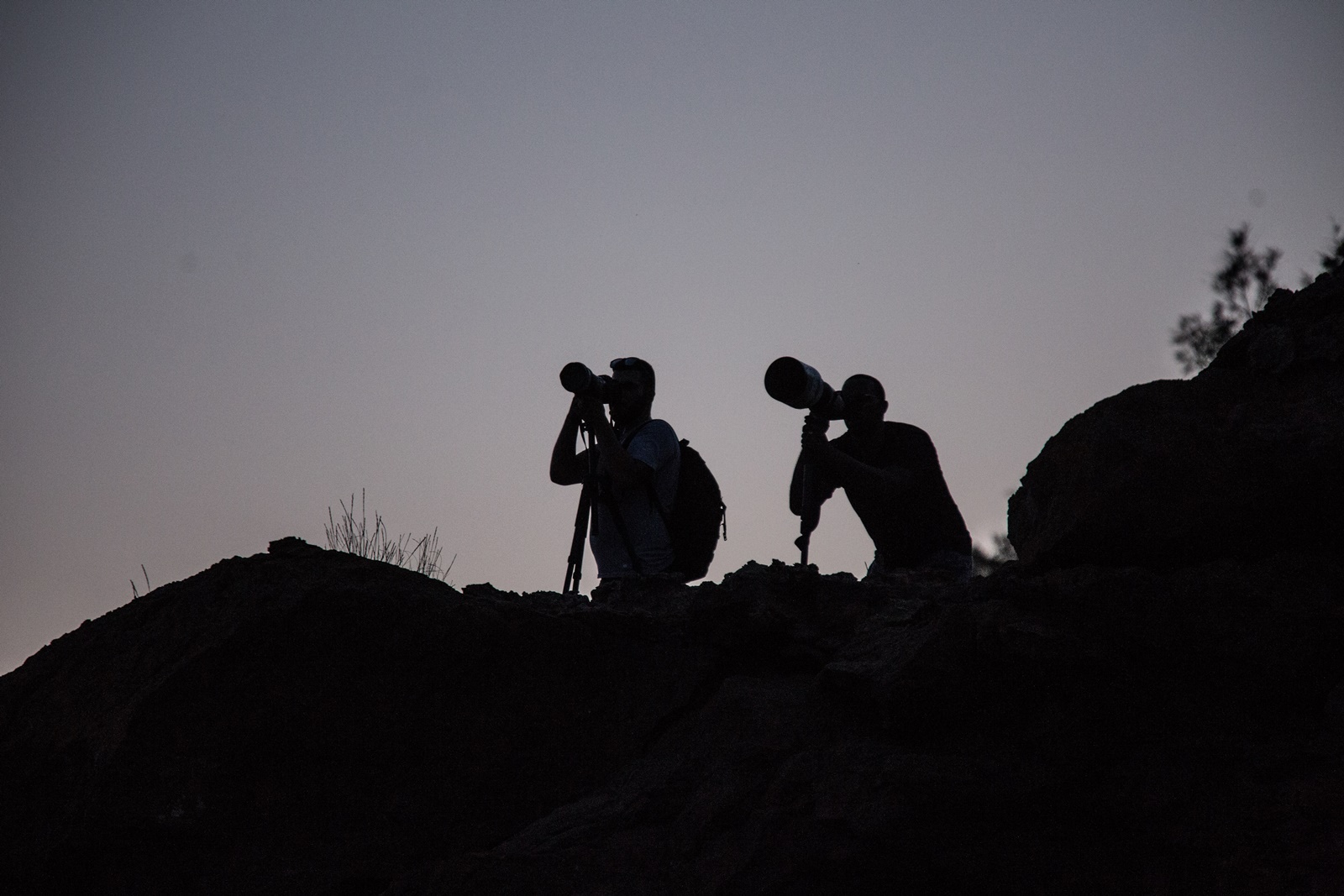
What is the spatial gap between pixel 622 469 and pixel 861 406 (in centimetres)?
116

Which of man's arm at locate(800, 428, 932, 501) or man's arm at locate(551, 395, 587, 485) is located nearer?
man's arm at locate(800, 428, 932, 501)

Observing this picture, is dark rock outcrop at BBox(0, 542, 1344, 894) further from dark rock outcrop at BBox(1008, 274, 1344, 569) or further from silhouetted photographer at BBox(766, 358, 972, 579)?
silhouetted photographer at BBox(766, 358, 972, 579)

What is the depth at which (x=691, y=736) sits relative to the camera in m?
3.08

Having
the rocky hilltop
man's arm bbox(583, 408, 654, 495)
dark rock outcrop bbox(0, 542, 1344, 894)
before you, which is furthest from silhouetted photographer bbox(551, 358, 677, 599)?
the rocky hilltop

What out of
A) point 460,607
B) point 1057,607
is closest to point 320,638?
point 460,607

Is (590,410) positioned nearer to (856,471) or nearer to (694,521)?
(694,521)

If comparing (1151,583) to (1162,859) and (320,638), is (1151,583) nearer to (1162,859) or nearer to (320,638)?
(1162,859)

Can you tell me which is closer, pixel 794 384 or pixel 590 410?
pixel 794 384

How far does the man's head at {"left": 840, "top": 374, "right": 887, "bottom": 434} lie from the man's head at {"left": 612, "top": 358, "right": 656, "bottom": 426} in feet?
2.93

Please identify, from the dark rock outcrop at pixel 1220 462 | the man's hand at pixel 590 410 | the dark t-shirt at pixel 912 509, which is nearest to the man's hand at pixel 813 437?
the dark t-shirt at pixel 912 509

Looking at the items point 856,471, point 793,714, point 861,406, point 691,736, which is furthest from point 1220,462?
point 861,406

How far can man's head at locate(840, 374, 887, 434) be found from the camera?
17.5 feet

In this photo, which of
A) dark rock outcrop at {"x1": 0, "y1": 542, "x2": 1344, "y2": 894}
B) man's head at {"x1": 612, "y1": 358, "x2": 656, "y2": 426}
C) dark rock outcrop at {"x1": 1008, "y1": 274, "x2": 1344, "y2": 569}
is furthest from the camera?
man's head at {"x1": 612, "y1": 358, "x2": 656, "y2": 426}

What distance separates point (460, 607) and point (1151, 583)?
1812mm
